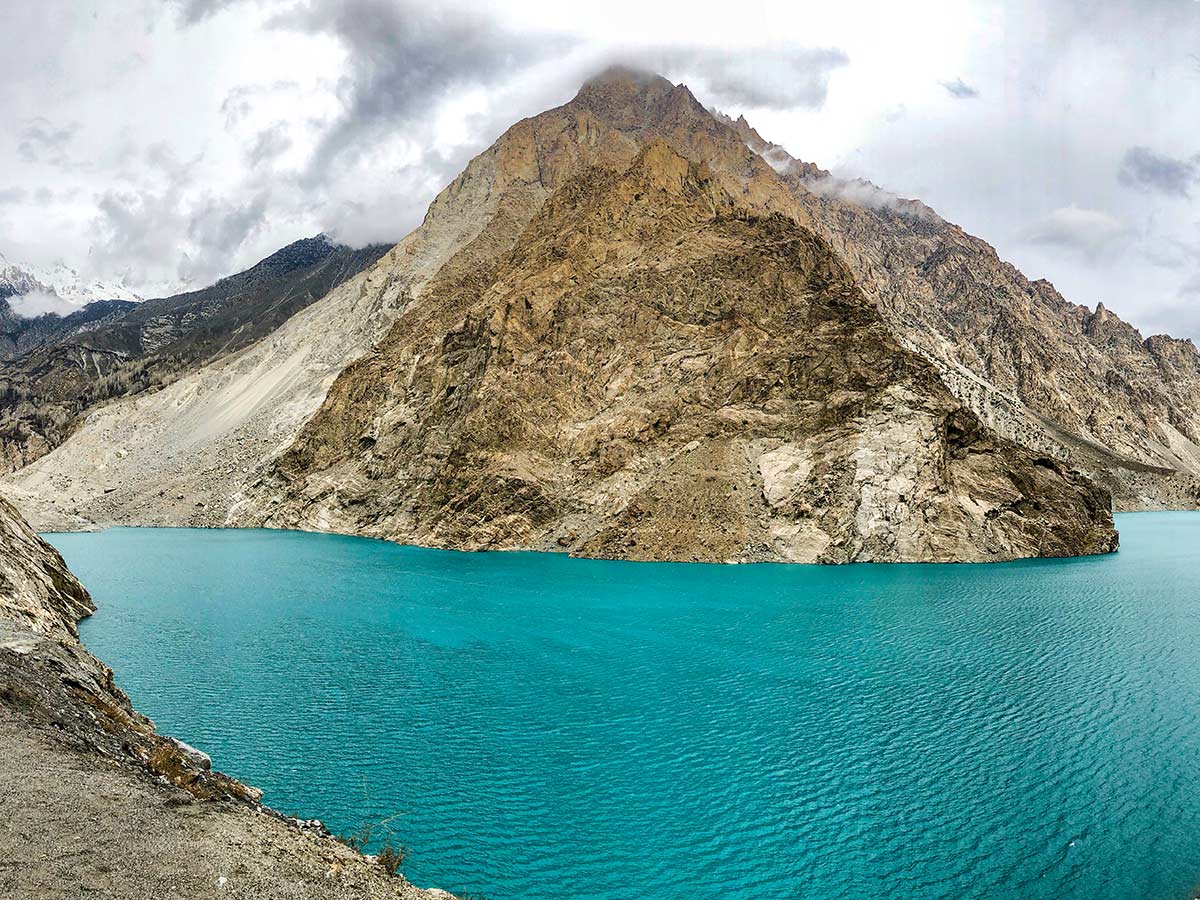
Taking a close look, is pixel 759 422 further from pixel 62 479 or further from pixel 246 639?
pixel 62 479

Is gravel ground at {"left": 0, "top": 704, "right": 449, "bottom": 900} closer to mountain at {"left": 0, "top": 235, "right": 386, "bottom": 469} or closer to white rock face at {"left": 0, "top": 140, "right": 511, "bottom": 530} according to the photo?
white rock face at {"left": 0, "top": 140, "right": 511, "bottom": 530}

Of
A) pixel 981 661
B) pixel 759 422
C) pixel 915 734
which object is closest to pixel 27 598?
pixel 915 734

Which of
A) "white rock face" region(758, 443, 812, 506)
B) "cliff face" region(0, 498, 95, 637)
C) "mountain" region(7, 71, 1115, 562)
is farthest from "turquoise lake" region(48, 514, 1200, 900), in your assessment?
"white rock face" region(758, 443, 812, 506)

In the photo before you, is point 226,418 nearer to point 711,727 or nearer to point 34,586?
point 34,586

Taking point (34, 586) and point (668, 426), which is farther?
point (668, 426)

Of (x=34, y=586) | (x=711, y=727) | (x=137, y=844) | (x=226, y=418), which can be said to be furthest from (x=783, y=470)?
(x=226, y=418)

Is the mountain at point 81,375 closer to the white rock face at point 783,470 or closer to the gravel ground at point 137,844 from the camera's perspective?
the white rock face at point 783,470
